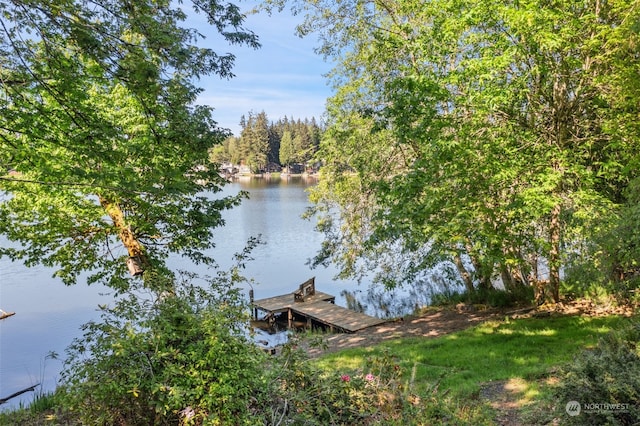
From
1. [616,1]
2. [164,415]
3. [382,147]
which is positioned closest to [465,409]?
[164,415]

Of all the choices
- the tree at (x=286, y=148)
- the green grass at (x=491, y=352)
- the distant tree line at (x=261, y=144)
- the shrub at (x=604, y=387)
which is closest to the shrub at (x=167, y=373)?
the green grass at (x=491, y=352)

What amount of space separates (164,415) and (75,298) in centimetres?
1488

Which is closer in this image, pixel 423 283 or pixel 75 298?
pixel 75 298

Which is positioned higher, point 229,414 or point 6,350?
point 229,414

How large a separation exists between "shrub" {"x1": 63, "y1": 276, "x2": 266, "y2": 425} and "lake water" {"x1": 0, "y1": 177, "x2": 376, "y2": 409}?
7.55 ft

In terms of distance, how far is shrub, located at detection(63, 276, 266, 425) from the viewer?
9.61ft

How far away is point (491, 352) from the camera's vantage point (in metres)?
6.86

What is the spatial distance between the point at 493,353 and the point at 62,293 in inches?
614

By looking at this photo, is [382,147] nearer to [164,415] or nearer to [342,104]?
[342,104]

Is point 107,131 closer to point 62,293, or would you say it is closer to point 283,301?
point 283,301

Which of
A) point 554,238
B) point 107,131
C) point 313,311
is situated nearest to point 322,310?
point 313,311

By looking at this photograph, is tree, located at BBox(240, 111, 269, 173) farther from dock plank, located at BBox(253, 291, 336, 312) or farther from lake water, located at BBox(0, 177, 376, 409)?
dock plank, located at BBox(253, 291, 336, 312)

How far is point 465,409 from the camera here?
13.6ft

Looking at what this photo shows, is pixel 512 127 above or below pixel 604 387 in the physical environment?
above
